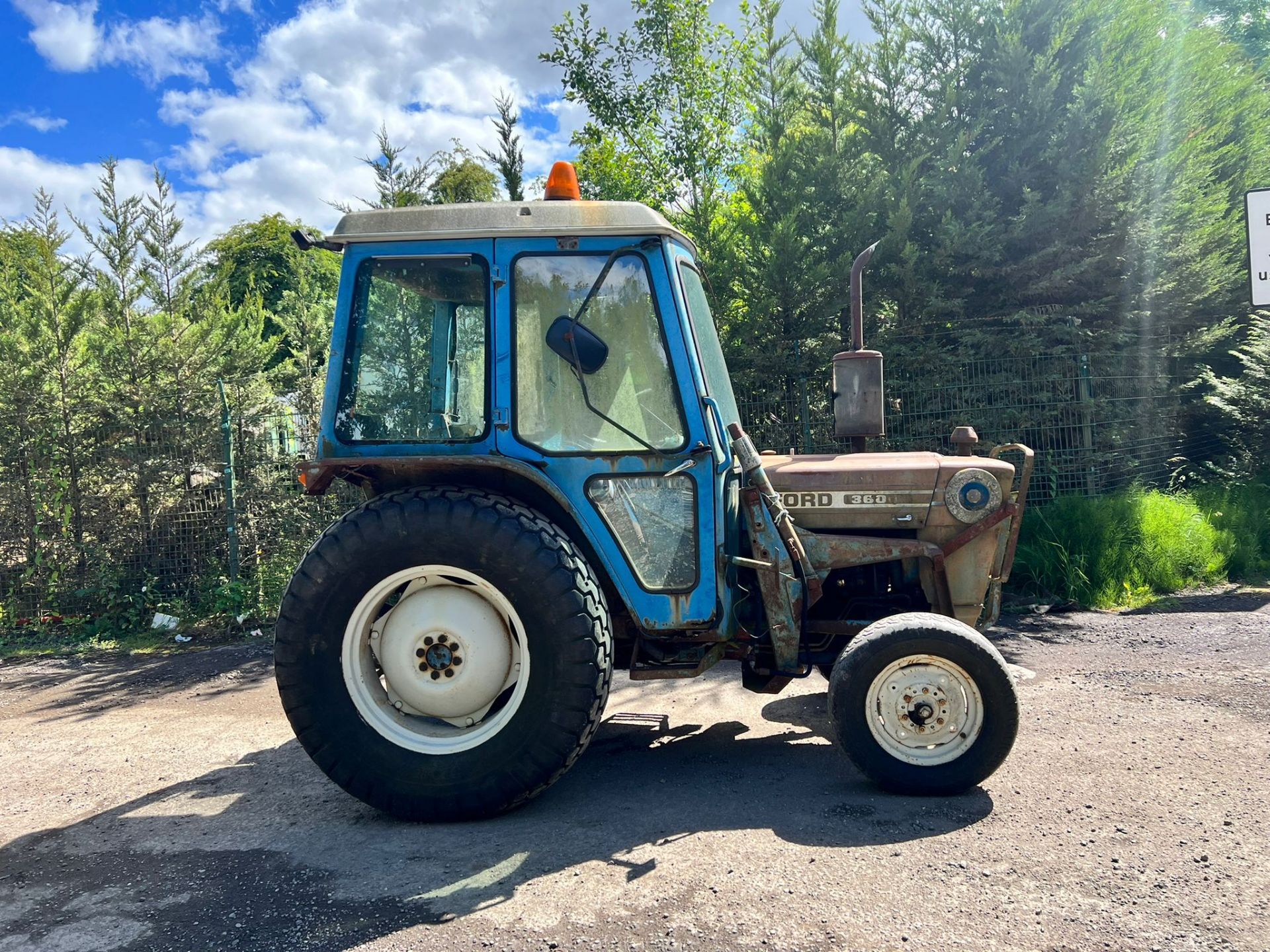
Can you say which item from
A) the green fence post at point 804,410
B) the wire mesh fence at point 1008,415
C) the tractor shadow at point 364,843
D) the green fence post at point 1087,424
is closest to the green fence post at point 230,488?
the tractor shadow at point 364,843

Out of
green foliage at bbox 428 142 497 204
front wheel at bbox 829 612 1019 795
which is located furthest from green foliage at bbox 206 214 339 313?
front wheel at bbox 829 612 1019 795

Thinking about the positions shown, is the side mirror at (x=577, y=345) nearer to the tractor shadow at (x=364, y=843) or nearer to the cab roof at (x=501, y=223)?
the cab roof at (x=501, y=223)

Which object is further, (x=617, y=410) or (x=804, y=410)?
(x=804, y=410)

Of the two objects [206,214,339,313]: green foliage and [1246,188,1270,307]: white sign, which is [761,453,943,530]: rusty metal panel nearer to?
[1246,188,1270,307]: white sign

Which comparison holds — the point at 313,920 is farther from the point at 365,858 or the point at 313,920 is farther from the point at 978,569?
the point at 978,569

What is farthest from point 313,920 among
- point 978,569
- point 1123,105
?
point 1123,105

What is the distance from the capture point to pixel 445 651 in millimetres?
3586

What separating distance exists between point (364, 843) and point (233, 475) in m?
5.91

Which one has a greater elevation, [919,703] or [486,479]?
[486,479]

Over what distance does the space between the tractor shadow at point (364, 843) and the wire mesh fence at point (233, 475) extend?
4.57 m

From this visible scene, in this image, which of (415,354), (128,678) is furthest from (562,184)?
(128,678)

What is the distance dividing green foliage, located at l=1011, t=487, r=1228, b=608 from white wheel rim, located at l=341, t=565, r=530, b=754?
5886mm

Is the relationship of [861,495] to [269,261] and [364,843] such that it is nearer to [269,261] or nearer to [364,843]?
[364,843]

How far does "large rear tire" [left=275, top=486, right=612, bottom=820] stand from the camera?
3430mm
